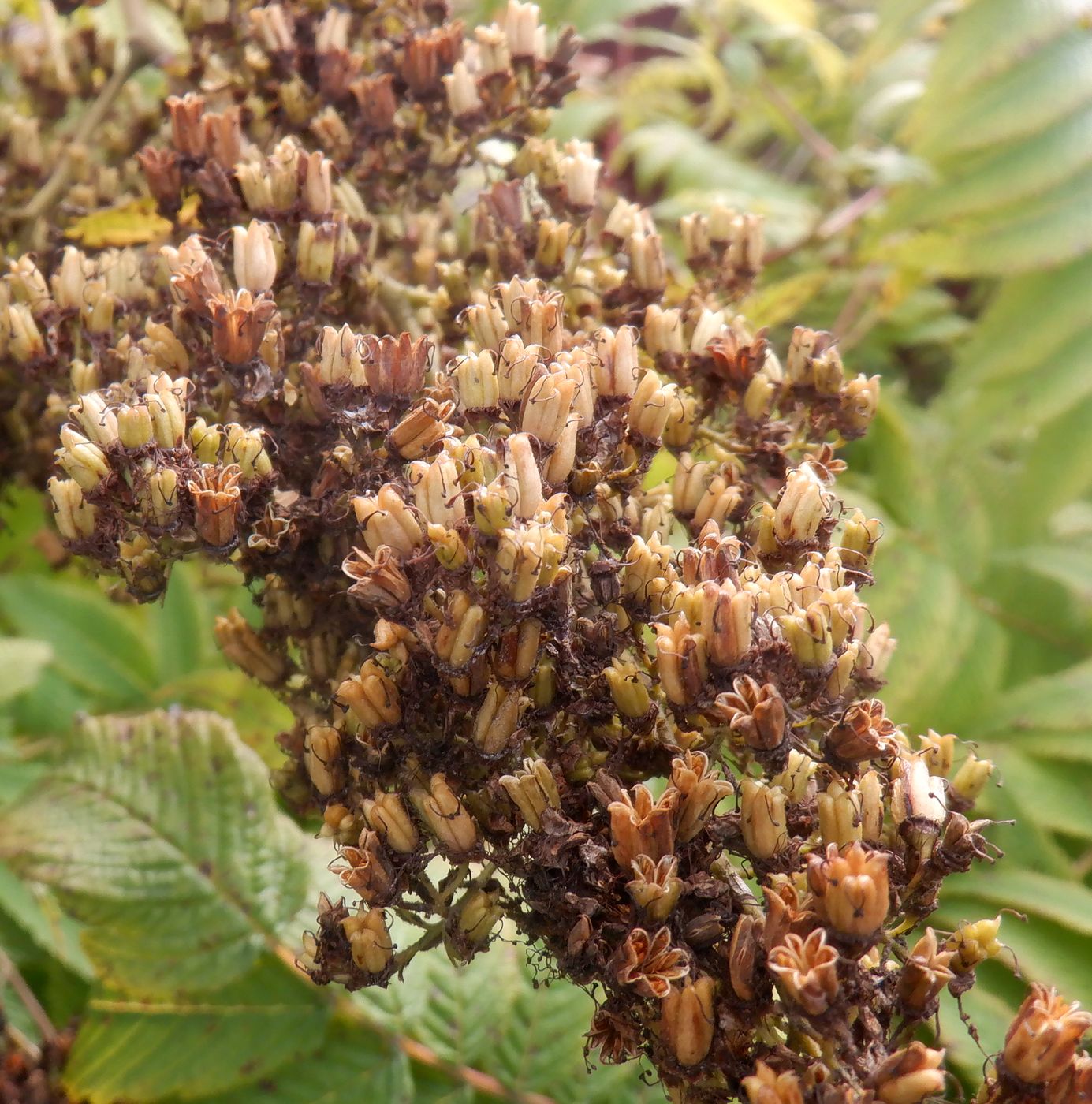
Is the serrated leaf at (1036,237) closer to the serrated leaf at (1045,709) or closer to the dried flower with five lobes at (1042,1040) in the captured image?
the serrated leaf at (1045,709)

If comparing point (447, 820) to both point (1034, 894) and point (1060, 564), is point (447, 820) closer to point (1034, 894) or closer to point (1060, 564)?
point (1034, 894)

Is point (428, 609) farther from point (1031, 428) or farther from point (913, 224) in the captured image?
point (1031, 428)

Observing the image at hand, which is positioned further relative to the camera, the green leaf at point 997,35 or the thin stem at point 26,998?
the green leaf at point 997,35

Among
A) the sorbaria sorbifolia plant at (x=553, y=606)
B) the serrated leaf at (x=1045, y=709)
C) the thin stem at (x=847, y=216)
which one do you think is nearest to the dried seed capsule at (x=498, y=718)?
the sorbaria sorbifolia plant at (x=553, y=606)

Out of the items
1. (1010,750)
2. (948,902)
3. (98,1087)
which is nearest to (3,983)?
(98,1087)

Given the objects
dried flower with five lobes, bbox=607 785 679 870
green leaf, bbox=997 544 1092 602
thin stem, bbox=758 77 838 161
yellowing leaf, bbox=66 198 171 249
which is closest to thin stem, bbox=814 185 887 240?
thin stem, bbox=758 77 838 161

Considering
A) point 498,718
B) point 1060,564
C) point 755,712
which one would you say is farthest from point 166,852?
point 1060,564
